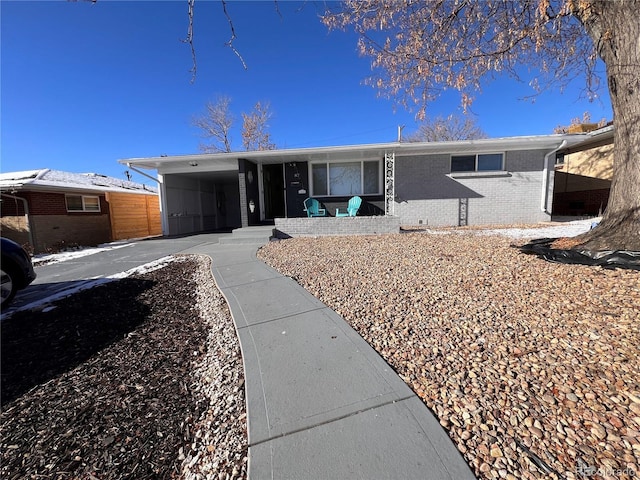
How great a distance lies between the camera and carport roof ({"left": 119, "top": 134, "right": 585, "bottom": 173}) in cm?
912

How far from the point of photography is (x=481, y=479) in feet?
3.67

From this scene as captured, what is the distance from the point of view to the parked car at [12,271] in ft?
11.9

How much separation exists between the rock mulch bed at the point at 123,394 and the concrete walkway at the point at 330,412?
6.2 inches

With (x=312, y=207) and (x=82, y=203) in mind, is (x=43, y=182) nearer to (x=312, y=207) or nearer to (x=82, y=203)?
(x=82, y=203)

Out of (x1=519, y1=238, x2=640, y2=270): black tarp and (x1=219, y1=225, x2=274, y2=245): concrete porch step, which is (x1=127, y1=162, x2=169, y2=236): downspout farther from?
(x1=519, y1=238, x2=640, y2=270): black tarp

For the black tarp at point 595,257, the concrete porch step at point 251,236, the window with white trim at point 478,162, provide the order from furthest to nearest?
1. the window with white trim at point 478,162
2. the concrete porch step at point 251,236
3. the black tarp at point 595,257

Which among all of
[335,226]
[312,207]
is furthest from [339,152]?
[335,226]

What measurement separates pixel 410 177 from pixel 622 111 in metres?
6.50

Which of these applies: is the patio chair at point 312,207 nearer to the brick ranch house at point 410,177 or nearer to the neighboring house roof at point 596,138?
the brick ranch house at point 410,177

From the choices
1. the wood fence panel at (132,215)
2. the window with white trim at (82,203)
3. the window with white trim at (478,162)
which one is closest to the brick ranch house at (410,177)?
the window with white trim at (478,162)

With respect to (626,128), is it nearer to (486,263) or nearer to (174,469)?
(486,263)

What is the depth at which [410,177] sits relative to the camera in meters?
10.3

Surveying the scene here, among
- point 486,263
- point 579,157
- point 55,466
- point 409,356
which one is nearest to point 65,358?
point 55,466

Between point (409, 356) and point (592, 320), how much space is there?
5.20 feet
